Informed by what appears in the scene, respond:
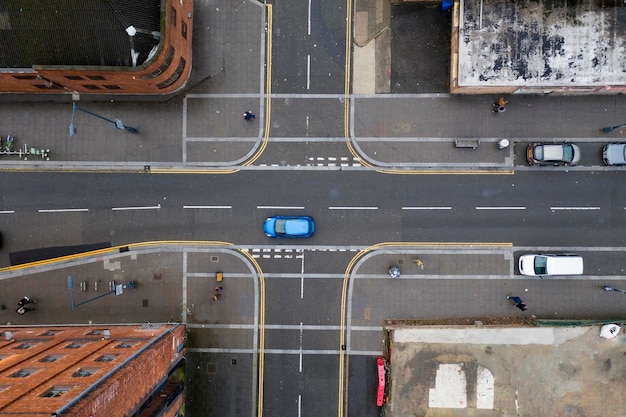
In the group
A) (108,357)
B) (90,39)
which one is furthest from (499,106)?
(108,357)

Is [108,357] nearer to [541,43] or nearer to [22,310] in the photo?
[22,310]

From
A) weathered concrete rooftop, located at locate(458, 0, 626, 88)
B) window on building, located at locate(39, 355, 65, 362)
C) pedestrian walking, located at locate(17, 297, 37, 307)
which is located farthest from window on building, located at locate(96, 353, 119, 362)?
weathered concrete rooftop, located at locate(458, 0, 626, 88)

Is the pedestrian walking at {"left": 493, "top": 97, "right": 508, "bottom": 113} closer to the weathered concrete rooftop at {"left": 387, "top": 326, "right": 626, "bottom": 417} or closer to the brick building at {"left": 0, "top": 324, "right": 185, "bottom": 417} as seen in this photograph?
the weathered concrete rooftop at {"left": 387, "top": 326, "right": 626, "bottom": 417}

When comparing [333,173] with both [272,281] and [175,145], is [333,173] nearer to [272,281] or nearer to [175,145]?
[272,281]

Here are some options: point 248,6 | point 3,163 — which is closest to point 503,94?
point 248,6

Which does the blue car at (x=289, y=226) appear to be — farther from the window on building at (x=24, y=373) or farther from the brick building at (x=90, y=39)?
the window on building at (x=24, y=373)
